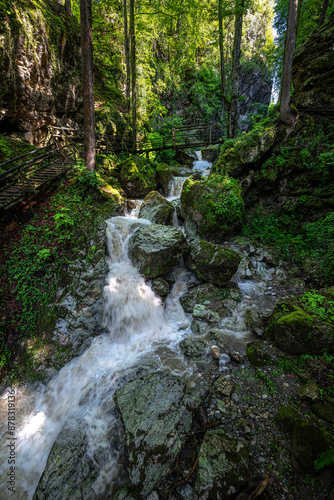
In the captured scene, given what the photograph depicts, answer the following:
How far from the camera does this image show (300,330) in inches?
152

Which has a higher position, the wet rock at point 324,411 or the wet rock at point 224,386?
the wet rock at point 324,411

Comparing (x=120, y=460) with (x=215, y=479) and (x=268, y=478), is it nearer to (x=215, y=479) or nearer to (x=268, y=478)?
(x=215, y=479)

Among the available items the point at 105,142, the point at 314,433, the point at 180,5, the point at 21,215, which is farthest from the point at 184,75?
the point at 314,433

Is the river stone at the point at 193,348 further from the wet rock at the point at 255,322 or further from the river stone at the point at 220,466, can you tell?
the river stone at the point at 220,466

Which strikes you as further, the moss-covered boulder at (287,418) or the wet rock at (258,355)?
the wet rock at (258,355)

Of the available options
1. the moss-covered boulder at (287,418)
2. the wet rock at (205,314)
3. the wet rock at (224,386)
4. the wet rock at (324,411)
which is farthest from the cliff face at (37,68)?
the wet rock at (324,411)

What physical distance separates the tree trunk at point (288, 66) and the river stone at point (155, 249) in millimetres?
6700

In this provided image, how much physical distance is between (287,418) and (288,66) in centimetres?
1148

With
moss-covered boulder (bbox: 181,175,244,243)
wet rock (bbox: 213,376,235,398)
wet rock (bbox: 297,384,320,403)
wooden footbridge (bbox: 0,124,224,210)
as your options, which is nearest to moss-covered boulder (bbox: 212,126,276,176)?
moss-covered boulder (bbox: 181,175,244,243)

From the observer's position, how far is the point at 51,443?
11.4 feet

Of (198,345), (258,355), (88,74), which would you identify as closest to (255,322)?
(258,355)

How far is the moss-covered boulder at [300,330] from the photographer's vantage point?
3709 mm

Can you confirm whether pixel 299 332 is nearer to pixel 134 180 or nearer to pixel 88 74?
pixel 134 180

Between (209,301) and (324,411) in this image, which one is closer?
(324,411)
